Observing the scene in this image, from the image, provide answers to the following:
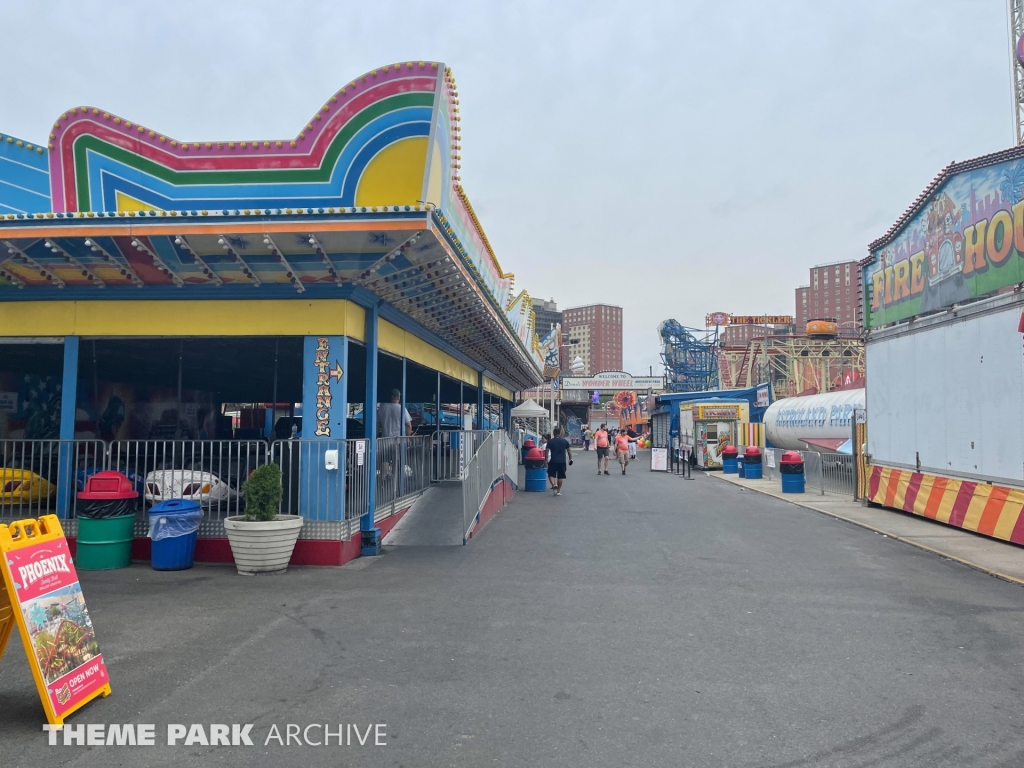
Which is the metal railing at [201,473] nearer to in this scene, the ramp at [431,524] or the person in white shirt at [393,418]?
the ramp at [431,524]

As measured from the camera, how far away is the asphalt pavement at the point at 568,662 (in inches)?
161

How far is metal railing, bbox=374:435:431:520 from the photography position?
1098 centimetres

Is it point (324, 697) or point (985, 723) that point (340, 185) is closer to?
point (324, 697)

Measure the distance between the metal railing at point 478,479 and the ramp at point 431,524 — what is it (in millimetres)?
266

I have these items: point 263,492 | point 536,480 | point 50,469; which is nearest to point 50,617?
point 263,492

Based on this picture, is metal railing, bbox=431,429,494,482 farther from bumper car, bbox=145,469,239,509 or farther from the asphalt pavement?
bumper car, bbox=145,469,239,509

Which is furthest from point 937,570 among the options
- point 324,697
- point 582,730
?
point 324,697

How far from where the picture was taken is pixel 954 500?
12.1m

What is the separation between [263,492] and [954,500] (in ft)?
35.8

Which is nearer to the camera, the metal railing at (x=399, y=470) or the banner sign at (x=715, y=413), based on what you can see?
the metal railing at (x=399, y=470)

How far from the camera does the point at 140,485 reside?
32.8 feet

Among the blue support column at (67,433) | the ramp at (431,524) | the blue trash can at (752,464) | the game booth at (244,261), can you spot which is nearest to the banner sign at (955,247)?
the game booth at (244,261)

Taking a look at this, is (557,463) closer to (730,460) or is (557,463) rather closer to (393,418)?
(393,418)

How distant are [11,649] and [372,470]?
4.91m
